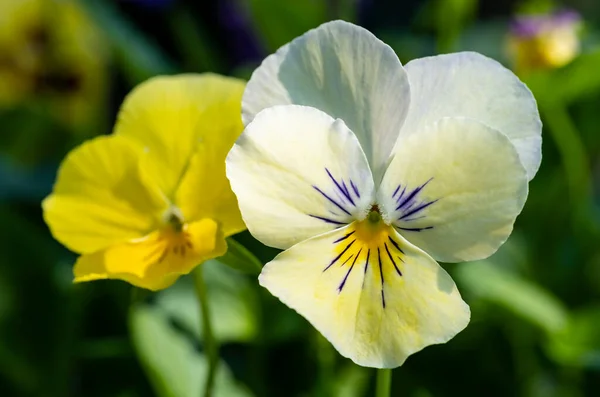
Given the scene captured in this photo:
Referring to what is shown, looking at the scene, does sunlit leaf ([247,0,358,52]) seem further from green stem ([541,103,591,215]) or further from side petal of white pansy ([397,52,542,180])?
side petal of white pansy ([397,52,542,180])

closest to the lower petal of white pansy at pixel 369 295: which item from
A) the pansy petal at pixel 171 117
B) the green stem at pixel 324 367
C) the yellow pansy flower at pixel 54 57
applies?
the pansy petal at pixel 171 117

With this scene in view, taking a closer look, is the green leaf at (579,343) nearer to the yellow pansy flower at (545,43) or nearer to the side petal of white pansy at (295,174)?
the yellow pansy flower at (545,43)

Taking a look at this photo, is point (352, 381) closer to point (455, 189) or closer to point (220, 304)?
point (220, 304)

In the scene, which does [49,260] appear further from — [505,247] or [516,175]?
[516,175]

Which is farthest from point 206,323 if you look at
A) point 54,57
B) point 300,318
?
point 54,57

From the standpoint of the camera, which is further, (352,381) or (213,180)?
(352,381)

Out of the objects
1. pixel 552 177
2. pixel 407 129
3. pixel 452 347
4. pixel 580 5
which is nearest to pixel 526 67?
pixel 552 177
